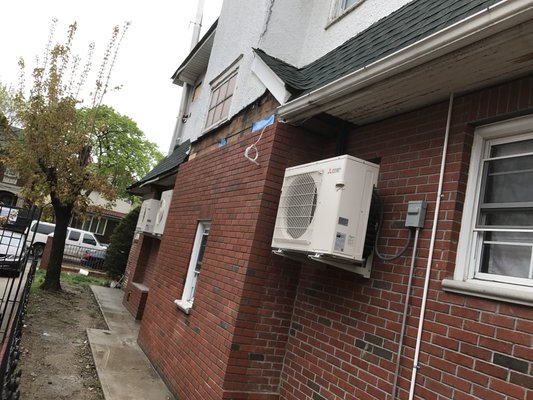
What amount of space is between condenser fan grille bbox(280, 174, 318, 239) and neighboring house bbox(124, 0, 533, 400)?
34 millimetres

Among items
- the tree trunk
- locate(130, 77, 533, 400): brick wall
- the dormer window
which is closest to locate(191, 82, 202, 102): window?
the dormer window

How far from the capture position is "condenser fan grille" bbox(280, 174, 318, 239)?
372 cm

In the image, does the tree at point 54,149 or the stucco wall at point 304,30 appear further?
the tree at point 54,149

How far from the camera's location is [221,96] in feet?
23.1

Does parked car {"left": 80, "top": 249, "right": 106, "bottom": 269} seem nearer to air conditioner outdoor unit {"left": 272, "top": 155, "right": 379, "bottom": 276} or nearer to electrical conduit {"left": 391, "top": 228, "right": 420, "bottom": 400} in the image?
air conditioner outdoor unit {"left": 272, "top": 155, "right": 379, "bottom": 276}

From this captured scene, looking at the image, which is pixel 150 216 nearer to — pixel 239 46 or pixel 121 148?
pixel 239 46

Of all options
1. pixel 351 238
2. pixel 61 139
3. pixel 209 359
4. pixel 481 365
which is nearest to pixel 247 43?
pixel 351 238

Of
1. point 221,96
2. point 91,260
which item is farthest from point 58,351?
point 91,260

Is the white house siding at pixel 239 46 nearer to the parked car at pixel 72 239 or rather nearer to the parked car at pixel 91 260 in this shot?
the parked car at pixel 91 260

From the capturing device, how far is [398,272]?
3.37m

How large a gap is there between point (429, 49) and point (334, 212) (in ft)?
4.46

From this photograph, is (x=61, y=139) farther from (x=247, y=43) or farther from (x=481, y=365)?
(x=481, y=365)

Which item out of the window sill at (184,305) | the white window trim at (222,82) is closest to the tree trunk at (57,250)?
the white window trim at (222,82)

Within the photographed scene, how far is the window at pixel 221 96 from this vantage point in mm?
6645
